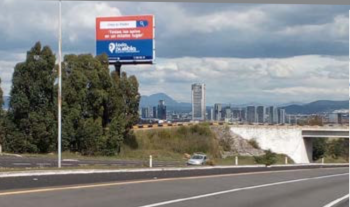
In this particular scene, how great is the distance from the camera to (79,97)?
6219 centimetres

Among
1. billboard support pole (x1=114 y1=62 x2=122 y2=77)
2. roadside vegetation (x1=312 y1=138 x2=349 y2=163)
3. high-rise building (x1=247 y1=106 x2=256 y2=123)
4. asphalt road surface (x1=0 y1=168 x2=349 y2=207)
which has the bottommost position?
roadside vegetation (x1=312 y1=138 x2=349 y2=163)

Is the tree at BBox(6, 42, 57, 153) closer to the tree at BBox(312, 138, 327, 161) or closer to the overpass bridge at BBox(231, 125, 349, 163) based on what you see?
the overpass bridge at BBox(231, 125, 349, 163)

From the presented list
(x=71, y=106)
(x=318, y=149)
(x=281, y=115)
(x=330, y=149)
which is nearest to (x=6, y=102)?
(x=71, y=106)

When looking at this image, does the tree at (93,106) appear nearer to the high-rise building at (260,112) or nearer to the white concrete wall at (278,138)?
the white concrete wall at (278,138)

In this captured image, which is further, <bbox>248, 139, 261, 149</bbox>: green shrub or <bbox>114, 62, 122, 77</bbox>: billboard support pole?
<bbox>248, 139, 261, 149</bbox>: green shrub

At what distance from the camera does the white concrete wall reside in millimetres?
85562

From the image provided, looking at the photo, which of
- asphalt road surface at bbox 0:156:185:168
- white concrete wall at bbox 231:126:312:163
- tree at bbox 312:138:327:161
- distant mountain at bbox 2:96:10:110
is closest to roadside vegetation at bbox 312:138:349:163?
tree at bbox 312:138:327:161

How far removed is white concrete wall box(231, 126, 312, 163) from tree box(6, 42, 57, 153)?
33.3 meters

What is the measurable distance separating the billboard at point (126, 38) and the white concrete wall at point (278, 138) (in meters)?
22.5

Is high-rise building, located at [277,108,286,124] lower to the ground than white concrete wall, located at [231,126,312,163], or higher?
higher

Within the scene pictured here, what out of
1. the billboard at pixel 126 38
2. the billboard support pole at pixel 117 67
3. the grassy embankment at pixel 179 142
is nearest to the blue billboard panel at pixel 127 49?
the billboard at pixel 126 38

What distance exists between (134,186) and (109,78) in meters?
46.2

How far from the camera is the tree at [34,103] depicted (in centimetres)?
5812

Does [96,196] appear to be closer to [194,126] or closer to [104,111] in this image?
[104,111]
